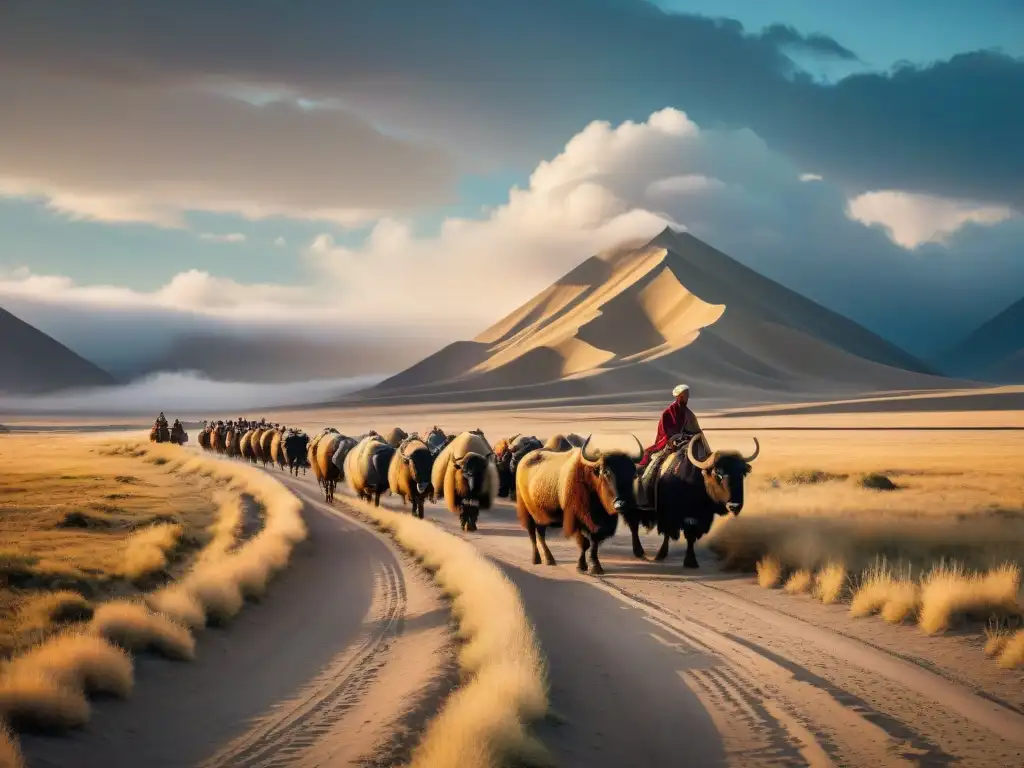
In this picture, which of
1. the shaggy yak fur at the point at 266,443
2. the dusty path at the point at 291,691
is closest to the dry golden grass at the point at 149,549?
the dusty path at the point at 291,691

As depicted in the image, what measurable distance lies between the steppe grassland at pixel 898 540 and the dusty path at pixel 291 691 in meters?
6.05

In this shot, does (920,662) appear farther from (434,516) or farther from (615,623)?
(434,516)

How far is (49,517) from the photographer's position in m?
26.8

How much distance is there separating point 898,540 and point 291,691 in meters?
12.6

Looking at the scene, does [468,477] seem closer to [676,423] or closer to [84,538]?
[676,423]

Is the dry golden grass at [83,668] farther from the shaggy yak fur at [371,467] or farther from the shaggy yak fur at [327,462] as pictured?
the shaggy yak fur at [327,462]

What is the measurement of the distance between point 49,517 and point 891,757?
84.1ft

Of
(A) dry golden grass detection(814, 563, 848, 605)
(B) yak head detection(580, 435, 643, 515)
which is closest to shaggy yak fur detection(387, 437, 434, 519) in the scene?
(B) yak head detection(580, 435, 643, 515)

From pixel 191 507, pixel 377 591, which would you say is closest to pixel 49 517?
pixel 191 507

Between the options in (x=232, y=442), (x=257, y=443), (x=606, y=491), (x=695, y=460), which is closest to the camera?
(x=606, y=491)

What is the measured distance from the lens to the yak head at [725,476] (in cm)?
1585

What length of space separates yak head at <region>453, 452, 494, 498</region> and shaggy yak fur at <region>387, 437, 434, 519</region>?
229 centimetres

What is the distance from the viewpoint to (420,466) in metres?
25.8

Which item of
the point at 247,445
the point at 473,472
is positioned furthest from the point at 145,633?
the point at 247,445
